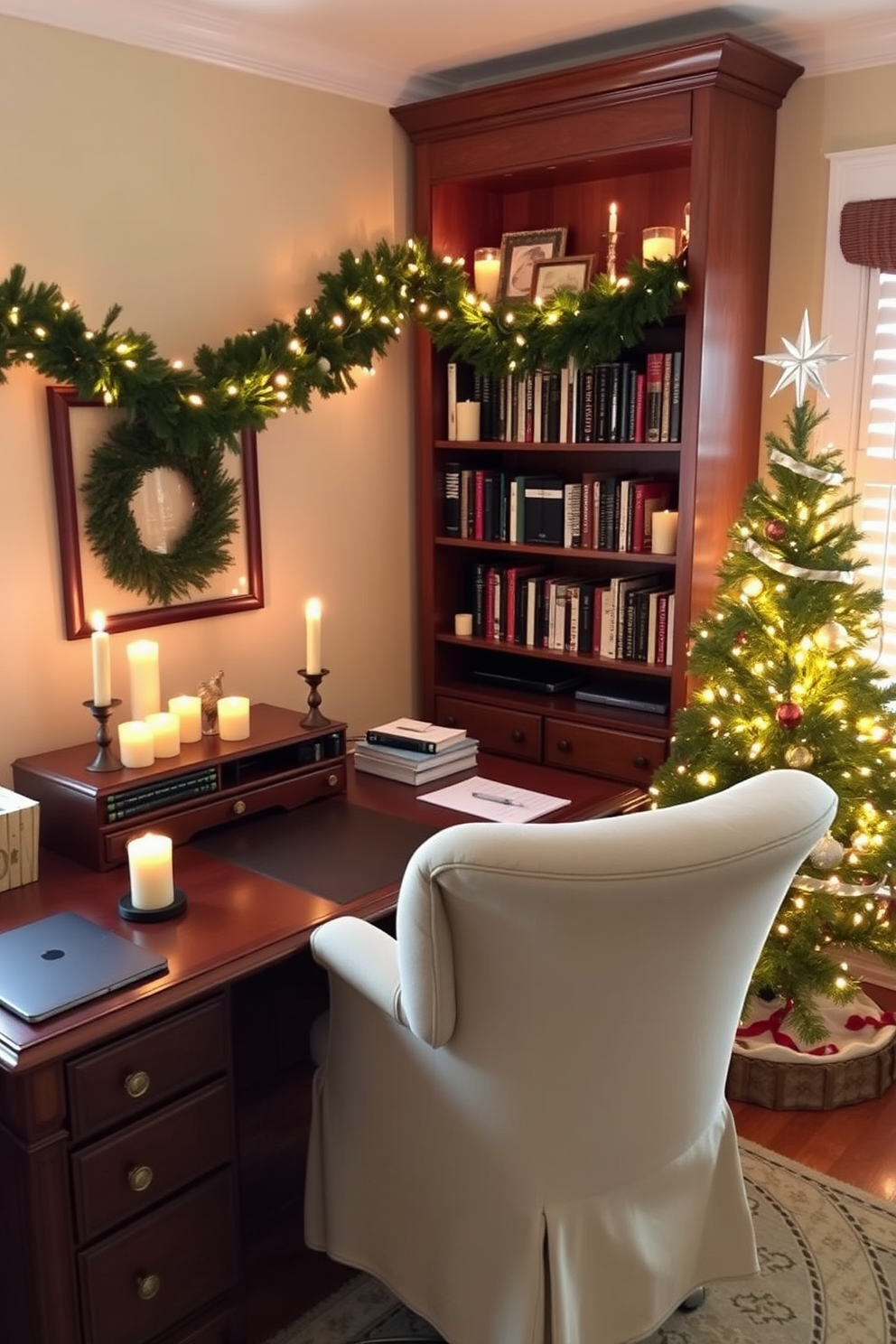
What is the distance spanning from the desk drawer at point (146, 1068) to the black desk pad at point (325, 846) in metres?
0.34

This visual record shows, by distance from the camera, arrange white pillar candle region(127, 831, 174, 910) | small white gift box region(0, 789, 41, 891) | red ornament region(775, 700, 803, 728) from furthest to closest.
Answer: red ornament region(775, 700, 803, 728), small white gift box region(0, 789, 41, 891), white pillar candle region(127, 831, 174, 910)

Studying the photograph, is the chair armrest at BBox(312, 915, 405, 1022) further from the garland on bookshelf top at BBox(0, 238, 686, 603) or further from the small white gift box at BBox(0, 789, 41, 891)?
the garland on bookshelf top at BBox(0, 238, 686, 603)

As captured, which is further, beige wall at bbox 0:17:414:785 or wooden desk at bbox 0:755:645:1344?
beige wall at bbox 0:17:414:785

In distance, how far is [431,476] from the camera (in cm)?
329

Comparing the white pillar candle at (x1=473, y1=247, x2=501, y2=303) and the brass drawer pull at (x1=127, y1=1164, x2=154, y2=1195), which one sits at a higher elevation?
the white pillar candle at (x1=473, y1=247, x2=501, y2=303)

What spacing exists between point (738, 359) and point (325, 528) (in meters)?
1.15

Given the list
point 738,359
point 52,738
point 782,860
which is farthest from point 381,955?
point 738,359

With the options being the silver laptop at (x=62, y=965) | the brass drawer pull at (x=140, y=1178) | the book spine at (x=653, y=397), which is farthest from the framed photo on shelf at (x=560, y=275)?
the brass drawer pull at (x=140, y=1178)

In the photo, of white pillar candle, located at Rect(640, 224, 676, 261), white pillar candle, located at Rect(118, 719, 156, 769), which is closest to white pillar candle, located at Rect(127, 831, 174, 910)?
white pillar candle, located at Rect(118, 719, 156, 769)

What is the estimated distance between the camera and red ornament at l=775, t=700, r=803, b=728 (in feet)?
8.14

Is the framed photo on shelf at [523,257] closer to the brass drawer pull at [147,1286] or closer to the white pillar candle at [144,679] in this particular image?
the white pillar candle at [144,679]

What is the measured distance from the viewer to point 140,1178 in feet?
5.53

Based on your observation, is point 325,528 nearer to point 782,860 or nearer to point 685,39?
point 685,39

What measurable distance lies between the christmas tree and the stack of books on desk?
50 centimetres
